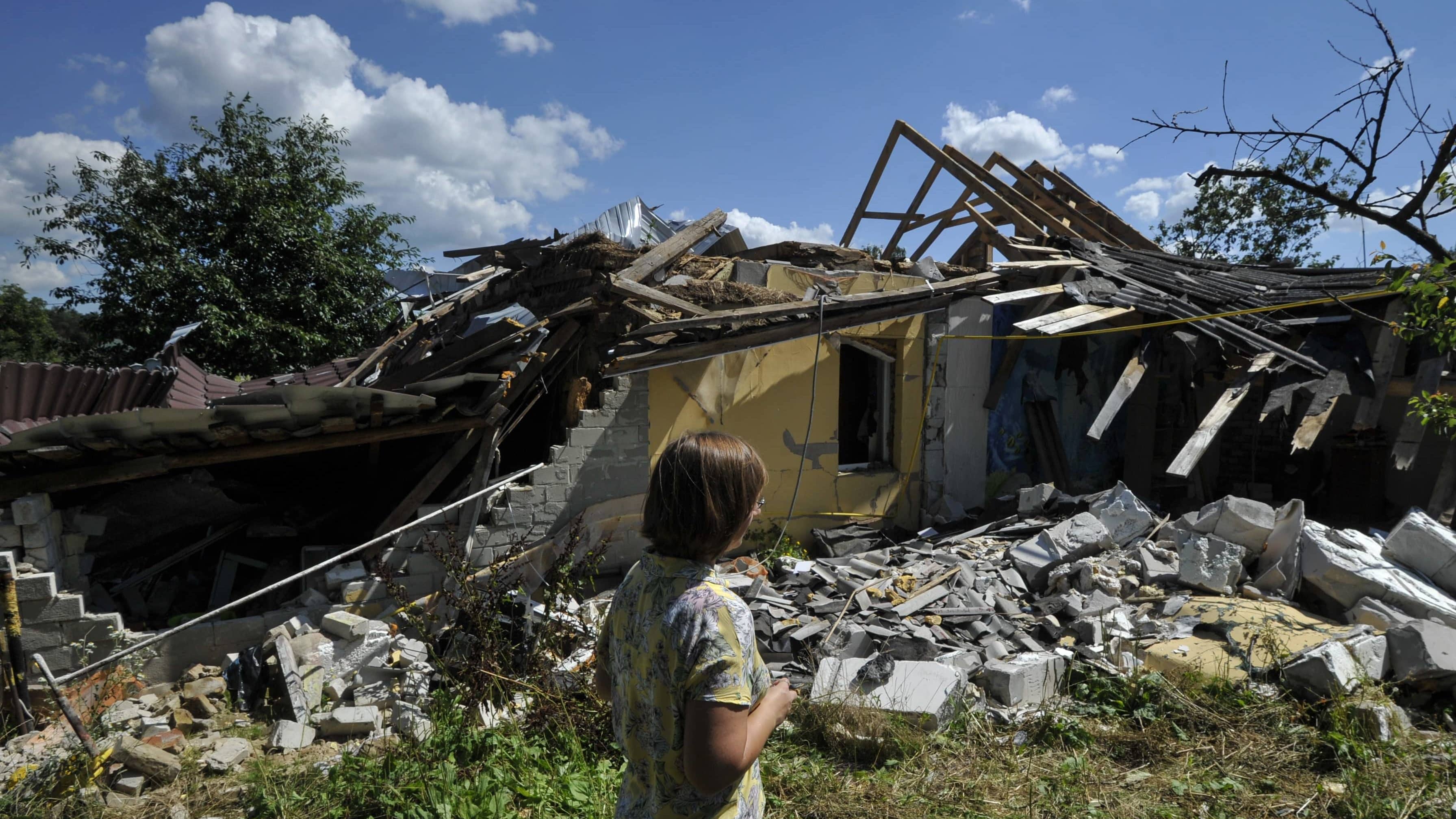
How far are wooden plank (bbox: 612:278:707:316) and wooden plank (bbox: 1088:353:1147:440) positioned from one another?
4.31 m

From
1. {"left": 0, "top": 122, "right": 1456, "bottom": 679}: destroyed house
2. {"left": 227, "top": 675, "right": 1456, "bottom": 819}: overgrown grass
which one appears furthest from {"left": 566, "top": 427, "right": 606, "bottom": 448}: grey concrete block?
{"left": 227, "top": 675, "right": 1456, "bottom": 819}: overgrown grass

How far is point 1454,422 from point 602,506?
5748 mm

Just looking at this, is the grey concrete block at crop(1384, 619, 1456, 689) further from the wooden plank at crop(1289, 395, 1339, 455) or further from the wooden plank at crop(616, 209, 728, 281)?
the wooden plank at crop(616, 209, 728, 281)

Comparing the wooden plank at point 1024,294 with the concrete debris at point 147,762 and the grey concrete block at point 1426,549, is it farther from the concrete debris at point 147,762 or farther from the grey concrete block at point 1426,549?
the concrete debris at point 147,762

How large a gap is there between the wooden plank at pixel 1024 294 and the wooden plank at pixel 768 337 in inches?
27.7

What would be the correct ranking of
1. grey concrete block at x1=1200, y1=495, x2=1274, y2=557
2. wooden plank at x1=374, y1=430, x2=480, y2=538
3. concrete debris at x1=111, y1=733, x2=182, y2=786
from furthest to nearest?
grey concrete block at x1=1200, y1=495, x2=1274, y2=557 → wooden plank at x1=374, y1=430, x2=480, y2=538 → concrete debris at x1=111, y1=733, x2=182, y2=786

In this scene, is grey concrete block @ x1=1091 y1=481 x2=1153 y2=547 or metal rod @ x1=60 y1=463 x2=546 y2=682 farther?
grey concrete block @ x1=1091 y1=481 x2=1153 y2=547

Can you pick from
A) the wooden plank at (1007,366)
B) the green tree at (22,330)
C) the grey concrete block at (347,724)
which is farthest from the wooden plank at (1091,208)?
the green tree at (22,330)

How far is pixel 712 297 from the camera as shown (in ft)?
23.5

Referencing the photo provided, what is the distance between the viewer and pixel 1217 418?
291 inches

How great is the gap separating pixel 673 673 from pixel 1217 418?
25.7 feet

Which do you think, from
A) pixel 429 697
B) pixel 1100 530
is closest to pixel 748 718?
pixel 429 697

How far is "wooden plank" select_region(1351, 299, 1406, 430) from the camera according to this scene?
743 centimetres

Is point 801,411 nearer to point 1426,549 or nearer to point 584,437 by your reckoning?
Result: point 584,437
